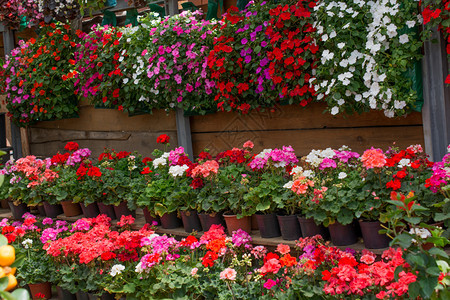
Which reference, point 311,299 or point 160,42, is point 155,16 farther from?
point 311,299

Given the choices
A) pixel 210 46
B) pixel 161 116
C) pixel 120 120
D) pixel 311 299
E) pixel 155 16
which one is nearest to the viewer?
pixel 311 299

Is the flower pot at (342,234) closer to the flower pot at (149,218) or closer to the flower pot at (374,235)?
the flower pot at (374,235)

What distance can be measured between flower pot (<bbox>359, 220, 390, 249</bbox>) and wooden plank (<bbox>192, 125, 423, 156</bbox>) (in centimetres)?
80

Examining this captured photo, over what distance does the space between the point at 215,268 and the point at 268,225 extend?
385 millimetres

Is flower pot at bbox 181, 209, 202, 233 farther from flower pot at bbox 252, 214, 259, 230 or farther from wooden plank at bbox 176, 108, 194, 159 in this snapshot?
wooden plank at bbox 176, 108, 194, 159

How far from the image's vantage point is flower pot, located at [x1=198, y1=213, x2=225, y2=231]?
2879mm

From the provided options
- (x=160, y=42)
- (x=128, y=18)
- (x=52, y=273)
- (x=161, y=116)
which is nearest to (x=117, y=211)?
(x=52, y=273)

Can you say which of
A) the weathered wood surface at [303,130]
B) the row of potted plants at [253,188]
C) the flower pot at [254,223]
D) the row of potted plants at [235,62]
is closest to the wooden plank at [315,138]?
the weathered wood surface at [303,130]

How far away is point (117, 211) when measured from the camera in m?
3.43

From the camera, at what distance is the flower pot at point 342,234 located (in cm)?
242

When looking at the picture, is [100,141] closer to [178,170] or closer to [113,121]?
[113,121]

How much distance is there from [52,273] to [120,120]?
1.59m

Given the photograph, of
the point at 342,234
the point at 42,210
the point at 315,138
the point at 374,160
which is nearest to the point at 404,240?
the point at 374,160

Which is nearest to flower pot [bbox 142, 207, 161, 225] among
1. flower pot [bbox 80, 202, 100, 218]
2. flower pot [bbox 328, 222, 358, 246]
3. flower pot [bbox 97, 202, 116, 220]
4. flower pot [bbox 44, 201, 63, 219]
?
flower pot [bbox 97, 202, 116, 220]
